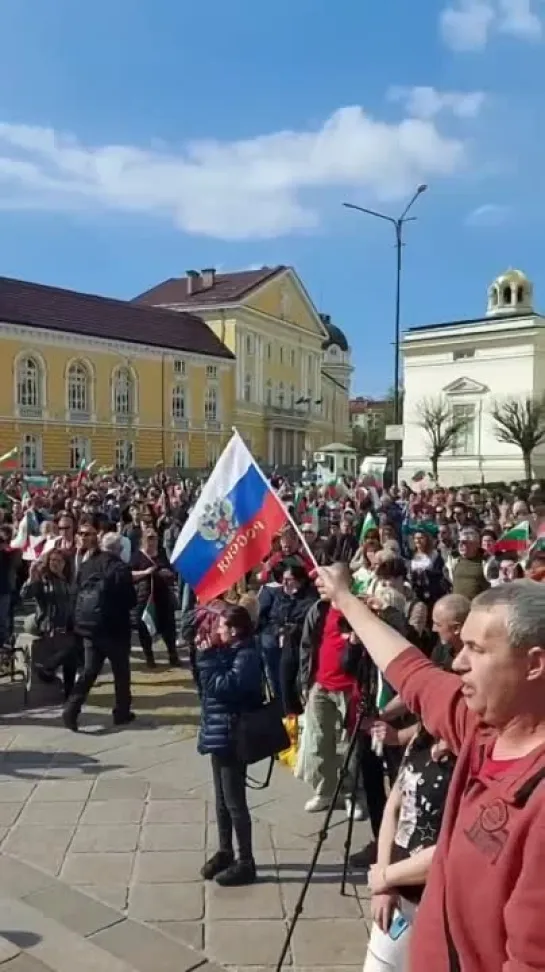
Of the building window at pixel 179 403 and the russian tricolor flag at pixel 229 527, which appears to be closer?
the russian tricolor flag at pixel 229 527

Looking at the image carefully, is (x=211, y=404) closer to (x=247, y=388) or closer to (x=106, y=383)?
(x=247, y=388)

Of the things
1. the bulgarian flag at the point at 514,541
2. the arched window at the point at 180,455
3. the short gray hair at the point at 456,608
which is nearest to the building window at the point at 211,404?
the arched window at the point at 180,455

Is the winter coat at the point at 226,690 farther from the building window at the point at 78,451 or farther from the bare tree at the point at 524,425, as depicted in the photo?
the building window at the point at 78,451

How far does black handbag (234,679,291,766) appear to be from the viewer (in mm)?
4883

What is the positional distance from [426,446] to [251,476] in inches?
2136

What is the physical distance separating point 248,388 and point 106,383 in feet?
58.7

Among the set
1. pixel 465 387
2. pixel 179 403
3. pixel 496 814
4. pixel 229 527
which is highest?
pixel 465 387

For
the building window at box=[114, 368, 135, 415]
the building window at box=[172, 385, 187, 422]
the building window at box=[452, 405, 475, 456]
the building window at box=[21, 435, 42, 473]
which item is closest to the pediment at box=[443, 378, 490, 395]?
the building window at box=[452, 405, 475, 456]

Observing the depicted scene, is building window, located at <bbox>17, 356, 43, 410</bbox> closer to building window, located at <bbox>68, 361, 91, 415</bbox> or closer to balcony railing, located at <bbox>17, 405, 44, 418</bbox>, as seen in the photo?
balcony railing, located at <bbox>17, 405, 44, 418</bbox>

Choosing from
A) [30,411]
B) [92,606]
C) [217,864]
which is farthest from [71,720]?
[30,411]

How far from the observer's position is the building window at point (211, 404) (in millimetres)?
68812

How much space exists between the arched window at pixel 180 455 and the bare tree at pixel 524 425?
77.2ft

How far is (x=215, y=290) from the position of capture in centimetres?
7406

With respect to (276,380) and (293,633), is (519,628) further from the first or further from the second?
(276,380)
